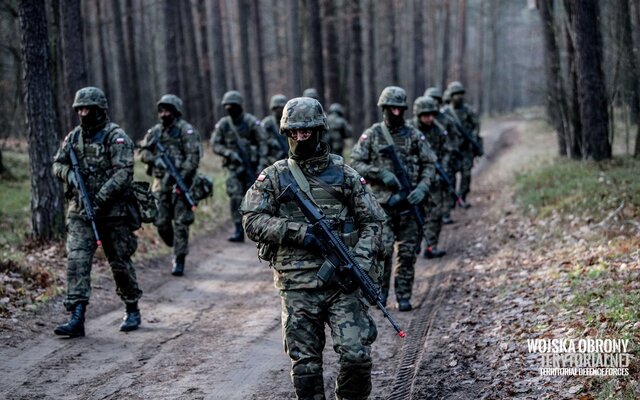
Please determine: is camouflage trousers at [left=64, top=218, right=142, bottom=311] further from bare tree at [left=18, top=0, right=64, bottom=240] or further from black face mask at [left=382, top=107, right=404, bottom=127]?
black face mask at [left=382, top=107, right=404, bottom=127]

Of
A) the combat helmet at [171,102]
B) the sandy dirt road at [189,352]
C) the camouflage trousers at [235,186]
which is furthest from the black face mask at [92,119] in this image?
the camouflage trousers at [235,186]

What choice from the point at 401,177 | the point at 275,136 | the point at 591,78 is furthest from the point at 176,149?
the point at 591,78

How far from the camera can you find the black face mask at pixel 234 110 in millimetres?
12969

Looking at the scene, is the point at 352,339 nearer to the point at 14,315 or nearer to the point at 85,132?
the point at 85,132

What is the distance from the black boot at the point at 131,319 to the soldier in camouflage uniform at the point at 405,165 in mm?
3090

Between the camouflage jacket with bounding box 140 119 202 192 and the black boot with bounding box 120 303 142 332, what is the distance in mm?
3208

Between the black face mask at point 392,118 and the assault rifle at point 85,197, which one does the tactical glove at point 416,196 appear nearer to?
the black face mask at point 392,118

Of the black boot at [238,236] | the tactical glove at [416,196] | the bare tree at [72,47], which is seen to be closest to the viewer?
the tactical glove at [416,196]

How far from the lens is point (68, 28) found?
12062 millimetres

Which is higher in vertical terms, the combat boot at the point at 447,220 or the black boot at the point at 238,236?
the black boot at the point at 238,236

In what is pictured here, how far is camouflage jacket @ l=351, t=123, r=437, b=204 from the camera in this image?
8.63 meters

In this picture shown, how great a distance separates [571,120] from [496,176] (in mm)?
4845

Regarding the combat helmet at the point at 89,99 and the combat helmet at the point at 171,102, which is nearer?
the combat helmet at the point at 89,99
